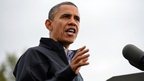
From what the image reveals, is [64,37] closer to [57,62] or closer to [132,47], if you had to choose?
[57,62]

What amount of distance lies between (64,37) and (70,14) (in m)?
0.23

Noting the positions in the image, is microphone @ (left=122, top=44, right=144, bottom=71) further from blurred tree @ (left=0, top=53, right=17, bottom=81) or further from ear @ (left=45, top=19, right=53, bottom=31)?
blurred tree @ (left=0, top=53, right=17, bottom=81)

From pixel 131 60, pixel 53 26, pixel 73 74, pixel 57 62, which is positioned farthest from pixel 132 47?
pixel 53 26

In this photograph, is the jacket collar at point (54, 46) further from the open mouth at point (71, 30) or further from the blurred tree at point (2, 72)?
the blurred tree at point (2, 72)

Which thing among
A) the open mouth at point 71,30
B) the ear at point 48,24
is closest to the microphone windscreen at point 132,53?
the open mouth at point 71,30

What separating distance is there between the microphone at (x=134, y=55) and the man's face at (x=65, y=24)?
707 mm

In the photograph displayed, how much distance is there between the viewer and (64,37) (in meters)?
4.06

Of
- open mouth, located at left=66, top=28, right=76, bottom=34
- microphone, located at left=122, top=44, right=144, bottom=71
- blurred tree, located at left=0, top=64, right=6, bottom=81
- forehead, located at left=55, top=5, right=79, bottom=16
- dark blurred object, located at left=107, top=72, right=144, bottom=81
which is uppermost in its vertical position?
forehead, located at left=55, top=5, right=79, bottom=16

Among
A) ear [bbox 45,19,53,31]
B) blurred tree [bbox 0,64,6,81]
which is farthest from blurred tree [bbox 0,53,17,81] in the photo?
ear [bbox 45,19,53,31]

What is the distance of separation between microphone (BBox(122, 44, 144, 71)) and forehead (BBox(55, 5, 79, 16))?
897mm

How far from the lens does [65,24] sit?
411 centimetres

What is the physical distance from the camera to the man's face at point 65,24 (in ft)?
13.2

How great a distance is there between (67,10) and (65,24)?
0.60ft

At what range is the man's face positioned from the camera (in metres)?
4.03
